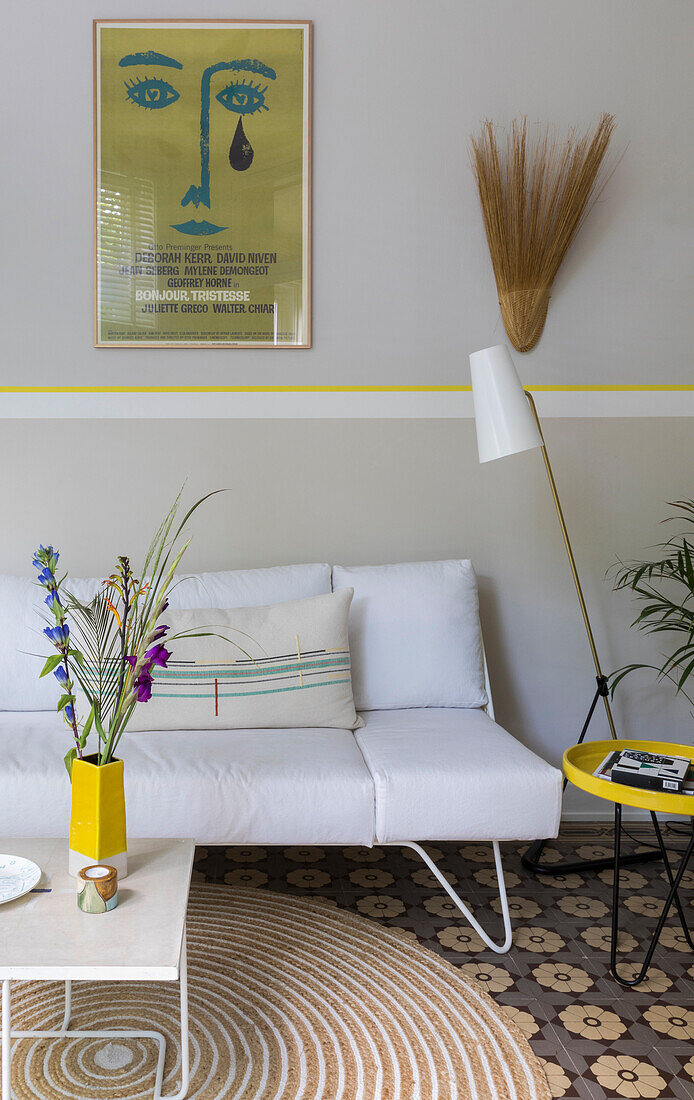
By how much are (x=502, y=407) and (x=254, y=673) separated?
40.1 inches

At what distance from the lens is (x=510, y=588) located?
2922 mm

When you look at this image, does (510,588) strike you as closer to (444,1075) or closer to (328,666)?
(328,666)

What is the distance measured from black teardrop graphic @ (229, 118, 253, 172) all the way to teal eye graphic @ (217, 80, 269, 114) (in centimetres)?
6

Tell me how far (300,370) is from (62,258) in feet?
2.81

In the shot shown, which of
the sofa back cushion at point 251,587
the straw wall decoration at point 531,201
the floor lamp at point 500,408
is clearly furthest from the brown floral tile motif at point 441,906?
the straw wall decoration at point 531,201

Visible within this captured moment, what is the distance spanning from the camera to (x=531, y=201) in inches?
109

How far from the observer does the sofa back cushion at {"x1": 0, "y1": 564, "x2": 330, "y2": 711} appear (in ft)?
8.13

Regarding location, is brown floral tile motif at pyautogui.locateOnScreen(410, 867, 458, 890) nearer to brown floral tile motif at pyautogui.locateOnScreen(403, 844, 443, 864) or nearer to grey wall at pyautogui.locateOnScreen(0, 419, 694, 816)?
brown floral tile motif at pyautogui.locateOnScreen(403, 844, 443, 864)

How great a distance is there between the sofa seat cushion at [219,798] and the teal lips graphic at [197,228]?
5.56 ft

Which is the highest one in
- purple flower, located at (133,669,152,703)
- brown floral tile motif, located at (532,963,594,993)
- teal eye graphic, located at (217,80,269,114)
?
teal eye graphic, located at (217,80,269,114)

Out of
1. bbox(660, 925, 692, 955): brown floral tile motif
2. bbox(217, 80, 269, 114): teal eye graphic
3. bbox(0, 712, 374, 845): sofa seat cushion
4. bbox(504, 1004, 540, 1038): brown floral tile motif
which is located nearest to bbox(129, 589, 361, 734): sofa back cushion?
bbox(0, 712, 374, 845): sofa seat cushion

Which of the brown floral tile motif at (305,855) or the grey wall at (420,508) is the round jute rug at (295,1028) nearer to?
the brown floral tile motif at (305,855)

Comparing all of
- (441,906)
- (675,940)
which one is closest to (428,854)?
(441,906)

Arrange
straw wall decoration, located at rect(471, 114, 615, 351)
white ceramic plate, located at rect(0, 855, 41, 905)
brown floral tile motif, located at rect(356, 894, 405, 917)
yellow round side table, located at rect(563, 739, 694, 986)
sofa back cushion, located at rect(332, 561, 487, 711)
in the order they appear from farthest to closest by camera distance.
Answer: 1. straw wall decoration, located at rect(471, 114, 615, 351)
2. sofa back cushion, located at rect(332, 561, 487, 711)
3. brown floral tile motif, located at rect(356, 894, 405, 917)
4. yellow round side table, located at rect(563, 739, 694, 986)
5. white ceramic plate, located at rect(0, 855, 41, 905)
